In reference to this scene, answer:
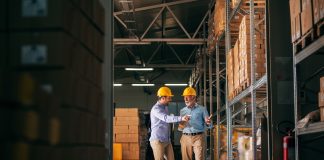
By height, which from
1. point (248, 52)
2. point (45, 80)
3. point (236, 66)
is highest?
point (248, 52)

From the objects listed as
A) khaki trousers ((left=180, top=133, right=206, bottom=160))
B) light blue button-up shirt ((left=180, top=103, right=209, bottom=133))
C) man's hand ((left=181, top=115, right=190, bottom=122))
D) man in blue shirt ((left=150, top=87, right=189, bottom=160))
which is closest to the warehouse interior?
light blue button-up shirt ((left=180, top=103, right=209, bottom=133))

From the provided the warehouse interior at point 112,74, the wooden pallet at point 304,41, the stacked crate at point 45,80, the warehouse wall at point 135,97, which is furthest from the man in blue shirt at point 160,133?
the warehouse wall at point 135,97

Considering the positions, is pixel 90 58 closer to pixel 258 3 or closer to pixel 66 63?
pixel 66 63

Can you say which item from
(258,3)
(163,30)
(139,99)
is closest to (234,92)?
(258,3)

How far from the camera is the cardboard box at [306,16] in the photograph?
6027 mm

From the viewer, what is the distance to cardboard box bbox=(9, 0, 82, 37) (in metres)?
1.63

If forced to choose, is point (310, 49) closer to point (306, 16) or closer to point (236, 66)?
point (306, 16)

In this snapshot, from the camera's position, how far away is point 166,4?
1691 cm

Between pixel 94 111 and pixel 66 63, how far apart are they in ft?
2.00

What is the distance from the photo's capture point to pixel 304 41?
20.7 ft

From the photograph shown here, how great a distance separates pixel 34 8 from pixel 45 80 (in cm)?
23

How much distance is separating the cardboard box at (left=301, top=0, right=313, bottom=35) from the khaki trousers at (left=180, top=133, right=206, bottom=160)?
6.44 meters

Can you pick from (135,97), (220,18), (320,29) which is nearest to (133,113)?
(220,18)

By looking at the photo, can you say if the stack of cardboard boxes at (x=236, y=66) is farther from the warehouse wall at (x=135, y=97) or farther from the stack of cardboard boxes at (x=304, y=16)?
the warehouse wall at (x=135, y=97)
